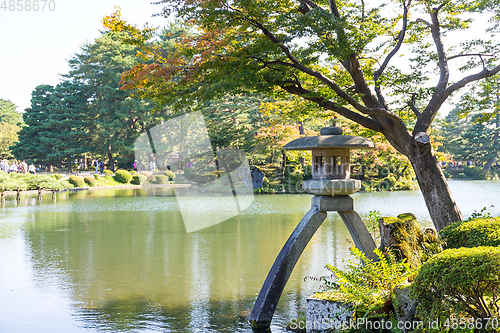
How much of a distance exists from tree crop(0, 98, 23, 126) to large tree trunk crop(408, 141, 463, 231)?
47777 mm

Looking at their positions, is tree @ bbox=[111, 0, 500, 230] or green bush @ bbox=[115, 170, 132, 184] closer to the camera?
tree @ bbox=[111, 0, 500, 230]

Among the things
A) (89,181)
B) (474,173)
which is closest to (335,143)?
(89,181)

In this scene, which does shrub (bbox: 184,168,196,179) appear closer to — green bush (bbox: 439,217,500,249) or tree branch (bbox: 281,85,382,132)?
tree branch (bbox: 281,85,382,132)

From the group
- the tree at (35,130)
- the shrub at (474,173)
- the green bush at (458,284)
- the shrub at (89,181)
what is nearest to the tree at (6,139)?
the tree at (35,130)

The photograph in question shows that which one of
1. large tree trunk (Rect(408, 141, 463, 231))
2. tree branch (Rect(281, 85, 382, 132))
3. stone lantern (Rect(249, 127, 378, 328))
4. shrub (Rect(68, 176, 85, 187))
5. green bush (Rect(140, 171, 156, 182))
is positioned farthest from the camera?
green bush (Rect(140, 171, 156, 182))

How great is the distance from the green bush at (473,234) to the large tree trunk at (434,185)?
208 centimetres

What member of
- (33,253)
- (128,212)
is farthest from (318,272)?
(128,212)

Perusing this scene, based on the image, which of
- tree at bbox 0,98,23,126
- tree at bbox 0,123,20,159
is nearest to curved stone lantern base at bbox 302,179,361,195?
tree at bbox 0,123,20,159

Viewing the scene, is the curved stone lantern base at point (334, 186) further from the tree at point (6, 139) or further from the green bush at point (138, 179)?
the tree at point (6, 139)

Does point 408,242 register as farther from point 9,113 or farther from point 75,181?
point 9,113

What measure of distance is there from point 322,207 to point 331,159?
50 centimetres

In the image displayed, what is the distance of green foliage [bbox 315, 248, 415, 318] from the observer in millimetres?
3127

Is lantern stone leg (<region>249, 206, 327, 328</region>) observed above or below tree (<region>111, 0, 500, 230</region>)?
below

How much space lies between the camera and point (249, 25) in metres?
4.97
